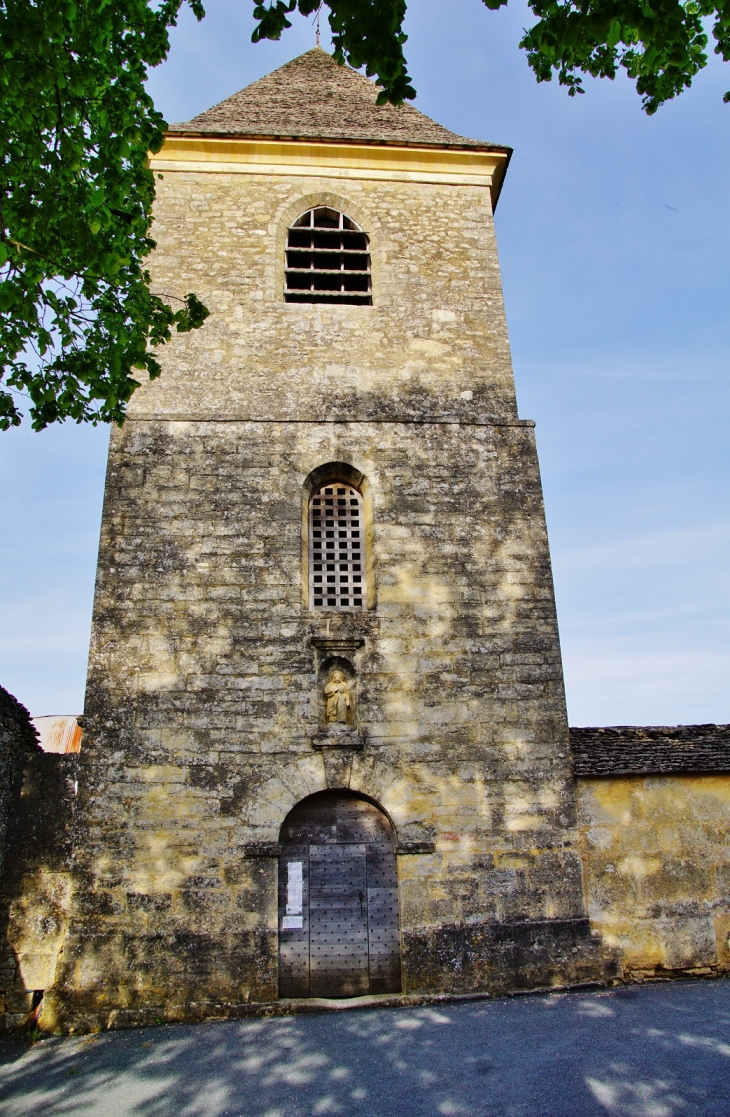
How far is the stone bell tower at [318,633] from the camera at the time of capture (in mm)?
7027

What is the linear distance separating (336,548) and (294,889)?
3.55 metres

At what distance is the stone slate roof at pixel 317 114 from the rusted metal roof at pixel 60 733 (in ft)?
25.4

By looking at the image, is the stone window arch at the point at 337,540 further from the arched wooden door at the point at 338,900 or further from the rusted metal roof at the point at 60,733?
the rusted metal roof at the point at 60,733

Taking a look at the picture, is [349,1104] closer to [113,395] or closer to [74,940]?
[74,940]

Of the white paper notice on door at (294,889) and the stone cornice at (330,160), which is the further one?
the stone cornice at (330,160)

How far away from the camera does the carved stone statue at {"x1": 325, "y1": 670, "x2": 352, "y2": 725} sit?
25.0 ft

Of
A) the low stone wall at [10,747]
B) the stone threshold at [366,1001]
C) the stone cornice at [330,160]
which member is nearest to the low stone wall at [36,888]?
the low stone wall at [10,747]

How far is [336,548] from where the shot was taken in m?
8.59

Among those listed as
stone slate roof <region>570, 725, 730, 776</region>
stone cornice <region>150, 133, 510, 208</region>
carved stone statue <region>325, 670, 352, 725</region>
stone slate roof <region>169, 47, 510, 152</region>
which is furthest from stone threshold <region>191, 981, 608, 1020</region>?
stone slate roof <region>169, 47, 510, 152</region>

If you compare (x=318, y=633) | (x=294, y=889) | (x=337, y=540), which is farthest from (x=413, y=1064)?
(x=337, y=540)

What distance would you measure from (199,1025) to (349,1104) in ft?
7.22

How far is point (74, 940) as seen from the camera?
22.1 ft

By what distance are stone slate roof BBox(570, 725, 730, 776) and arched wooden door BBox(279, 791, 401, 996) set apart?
2243 mm

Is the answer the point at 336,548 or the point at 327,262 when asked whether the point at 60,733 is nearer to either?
the point at 336,548
